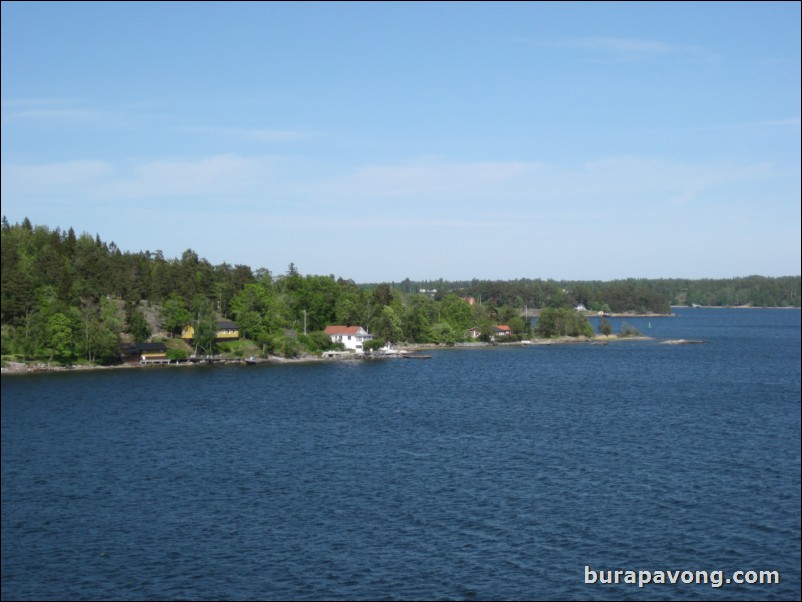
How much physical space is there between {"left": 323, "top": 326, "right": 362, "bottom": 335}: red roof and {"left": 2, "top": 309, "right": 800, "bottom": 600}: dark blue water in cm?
4310

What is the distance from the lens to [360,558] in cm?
2633

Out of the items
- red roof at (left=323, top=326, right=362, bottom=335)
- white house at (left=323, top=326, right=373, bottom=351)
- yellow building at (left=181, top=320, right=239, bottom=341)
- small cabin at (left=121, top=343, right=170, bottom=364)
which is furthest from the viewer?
red roof at (left=323, top=326, right=362, bottom=335)

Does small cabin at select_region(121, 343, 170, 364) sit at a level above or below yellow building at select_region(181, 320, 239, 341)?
below

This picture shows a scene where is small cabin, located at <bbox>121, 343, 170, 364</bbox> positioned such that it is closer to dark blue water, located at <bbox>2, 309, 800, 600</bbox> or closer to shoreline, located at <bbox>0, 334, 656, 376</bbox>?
shoreline, located at <bbox>0, 334, 656, 376</bbox>

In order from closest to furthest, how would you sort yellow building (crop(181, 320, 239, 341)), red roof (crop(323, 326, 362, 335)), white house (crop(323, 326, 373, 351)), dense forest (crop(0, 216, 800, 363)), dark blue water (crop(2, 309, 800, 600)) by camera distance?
dark blue water (crop(2, 309, 800, 600)) < dense forest (crop(0, 216, 800, 363)) < yellow building (crop(181, 320, 239, 341)) < white house (crop(323, 326, 373, 351)) < red roof (crop(323, 326, 362, 335))

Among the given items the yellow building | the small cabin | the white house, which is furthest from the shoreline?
the yellow building

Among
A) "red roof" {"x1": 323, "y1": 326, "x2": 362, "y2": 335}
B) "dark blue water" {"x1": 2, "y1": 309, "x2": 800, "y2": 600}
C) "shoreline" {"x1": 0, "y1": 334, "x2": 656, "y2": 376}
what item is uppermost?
"red roof" {"x1": 323, "y1": 326, "x2": 362, "y2": 335}

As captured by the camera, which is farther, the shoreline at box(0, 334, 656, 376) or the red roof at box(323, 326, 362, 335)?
the red roof at box(323, 326, 362, 335)

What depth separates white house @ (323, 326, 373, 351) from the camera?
110250mm

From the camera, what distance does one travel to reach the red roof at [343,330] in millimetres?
111188

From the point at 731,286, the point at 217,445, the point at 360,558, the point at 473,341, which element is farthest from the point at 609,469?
the point at 731,286

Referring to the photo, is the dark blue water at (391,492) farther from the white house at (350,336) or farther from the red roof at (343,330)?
the red roof at (343,330)

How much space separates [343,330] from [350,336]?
6.54ft

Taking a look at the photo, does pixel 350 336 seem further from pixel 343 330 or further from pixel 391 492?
pixel 391 492
